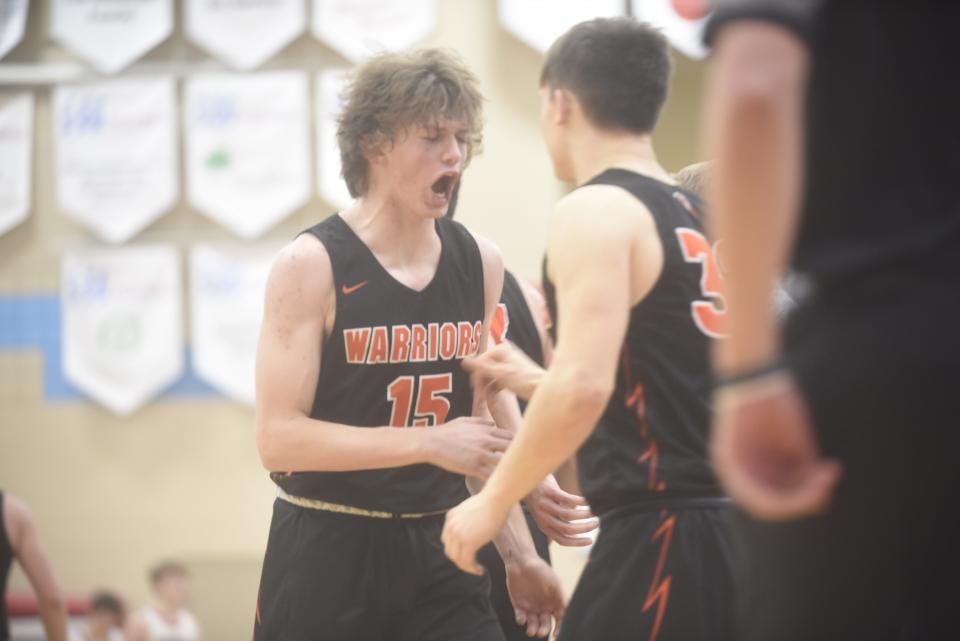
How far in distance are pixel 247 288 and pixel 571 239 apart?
20.2 ft

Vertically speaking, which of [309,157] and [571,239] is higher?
[571,239]

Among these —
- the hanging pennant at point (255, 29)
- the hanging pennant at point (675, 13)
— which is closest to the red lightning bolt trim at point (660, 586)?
the hanging pennant at point (675, 13)

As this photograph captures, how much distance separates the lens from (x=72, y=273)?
844 centimetres

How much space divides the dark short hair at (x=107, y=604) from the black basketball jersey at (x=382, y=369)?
15.5 ft

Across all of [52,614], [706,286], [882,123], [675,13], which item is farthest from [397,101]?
[675,13]

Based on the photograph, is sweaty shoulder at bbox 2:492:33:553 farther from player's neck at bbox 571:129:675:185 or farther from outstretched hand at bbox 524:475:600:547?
player's neck at bbox 571:129:675:185

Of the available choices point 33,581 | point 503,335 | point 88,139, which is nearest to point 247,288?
point 88,139

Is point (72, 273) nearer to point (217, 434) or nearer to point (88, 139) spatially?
point (88, 139)

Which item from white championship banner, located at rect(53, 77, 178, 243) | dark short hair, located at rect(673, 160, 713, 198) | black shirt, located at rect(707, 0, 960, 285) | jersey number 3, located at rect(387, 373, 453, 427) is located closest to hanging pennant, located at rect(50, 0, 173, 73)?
white championship banner, located at rect(53, 77, 178, 243)

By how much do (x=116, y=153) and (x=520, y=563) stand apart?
6.13m

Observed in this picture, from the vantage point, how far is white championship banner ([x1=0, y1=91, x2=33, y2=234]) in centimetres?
850

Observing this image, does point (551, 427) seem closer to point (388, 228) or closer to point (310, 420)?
point (310, 420)

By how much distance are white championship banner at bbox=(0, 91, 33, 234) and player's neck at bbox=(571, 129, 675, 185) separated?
22.2ft

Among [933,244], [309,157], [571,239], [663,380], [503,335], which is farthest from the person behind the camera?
[309,157]
